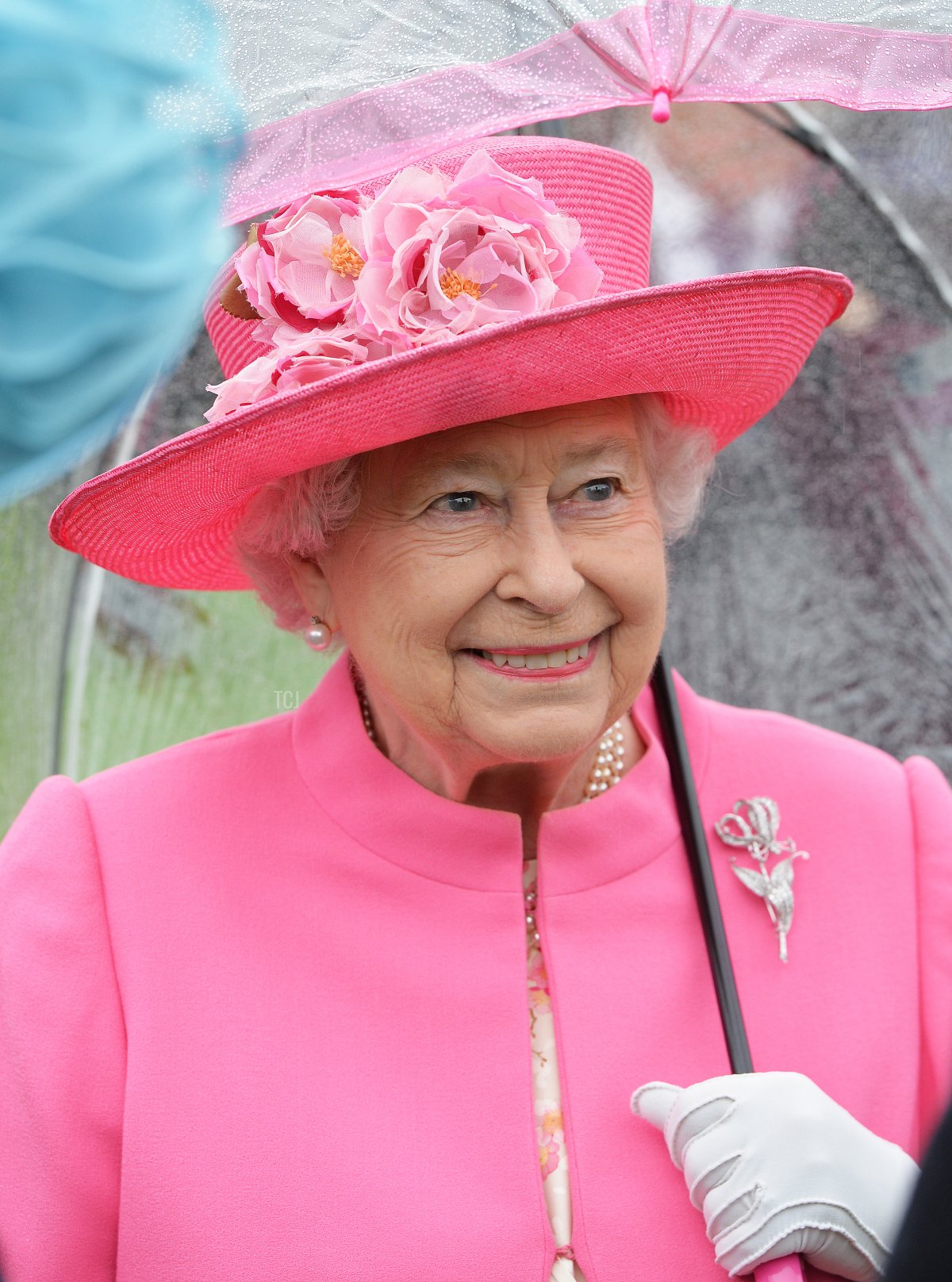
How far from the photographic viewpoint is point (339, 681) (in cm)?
299

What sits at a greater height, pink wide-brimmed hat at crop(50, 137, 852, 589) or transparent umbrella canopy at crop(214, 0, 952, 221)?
A: transparent umbrella canopy at crop(214, 0, 952, 221)

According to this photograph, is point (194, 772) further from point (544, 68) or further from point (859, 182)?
point (859, 182)

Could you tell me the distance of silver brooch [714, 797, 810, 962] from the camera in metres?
2.80

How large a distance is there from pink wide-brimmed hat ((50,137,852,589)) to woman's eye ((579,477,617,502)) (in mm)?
162

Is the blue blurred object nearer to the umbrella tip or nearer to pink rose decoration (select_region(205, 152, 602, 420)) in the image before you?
pink rose decoration (select_region(205, 152, 602, 420))

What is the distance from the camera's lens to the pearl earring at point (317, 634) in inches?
112

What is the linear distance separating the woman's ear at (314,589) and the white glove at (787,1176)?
108 cm

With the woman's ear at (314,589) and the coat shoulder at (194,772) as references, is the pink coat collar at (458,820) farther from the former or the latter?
the woman's ear at (314,589)

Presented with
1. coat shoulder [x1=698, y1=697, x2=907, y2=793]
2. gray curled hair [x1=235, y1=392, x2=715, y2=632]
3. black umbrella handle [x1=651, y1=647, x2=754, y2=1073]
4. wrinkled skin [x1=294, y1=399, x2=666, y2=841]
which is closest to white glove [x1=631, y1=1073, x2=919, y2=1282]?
black umbrella handle [x1=651, y1=647, x2=754, y2=1073]

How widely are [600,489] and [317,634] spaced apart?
2.01 feet

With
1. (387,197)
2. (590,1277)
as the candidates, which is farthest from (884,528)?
(590,1277)

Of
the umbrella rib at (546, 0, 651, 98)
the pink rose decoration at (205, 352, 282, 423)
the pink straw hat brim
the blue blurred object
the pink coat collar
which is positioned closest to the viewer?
the blue blurred object

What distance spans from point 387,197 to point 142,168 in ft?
2.45

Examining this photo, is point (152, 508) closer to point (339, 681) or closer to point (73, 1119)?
point (339, 681)
